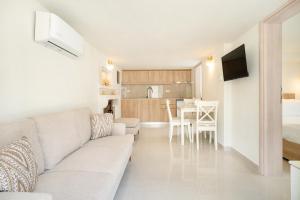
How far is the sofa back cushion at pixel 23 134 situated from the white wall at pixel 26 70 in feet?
1.20

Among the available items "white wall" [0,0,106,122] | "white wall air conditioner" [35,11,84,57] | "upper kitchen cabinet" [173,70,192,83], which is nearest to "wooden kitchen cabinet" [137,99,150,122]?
"upper kitchen cabinet" [173,70,192,83]

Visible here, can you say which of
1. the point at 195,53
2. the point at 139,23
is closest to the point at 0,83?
the point at 139,23

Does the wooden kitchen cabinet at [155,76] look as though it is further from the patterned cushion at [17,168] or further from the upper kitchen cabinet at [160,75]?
the patterned cushion at [17,168]

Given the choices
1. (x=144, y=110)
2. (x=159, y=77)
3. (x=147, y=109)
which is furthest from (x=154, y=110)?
(x=159, y=77)

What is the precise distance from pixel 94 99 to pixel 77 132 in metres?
1.98

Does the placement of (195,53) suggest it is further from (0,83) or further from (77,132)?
A: (0,83)

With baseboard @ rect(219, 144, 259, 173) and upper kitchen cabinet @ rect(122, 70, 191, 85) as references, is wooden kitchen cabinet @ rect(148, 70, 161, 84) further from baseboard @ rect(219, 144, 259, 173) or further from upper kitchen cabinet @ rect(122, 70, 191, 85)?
baseboard @ rect(219, 144, 259, 173)

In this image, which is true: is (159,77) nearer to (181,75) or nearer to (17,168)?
(181,75)

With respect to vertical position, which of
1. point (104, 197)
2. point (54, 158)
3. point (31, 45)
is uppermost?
point (31, 45)

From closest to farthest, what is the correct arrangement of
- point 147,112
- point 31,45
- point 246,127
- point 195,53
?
point 31,45 → point 246,127 → point 195,53 → point 147,112

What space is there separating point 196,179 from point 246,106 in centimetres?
155

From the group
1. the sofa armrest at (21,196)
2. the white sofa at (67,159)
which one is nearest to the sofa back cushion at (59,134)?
the white sofa at (67,159)

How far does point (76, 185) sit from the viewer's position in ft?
4.33

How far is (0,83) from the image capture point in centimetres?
169
